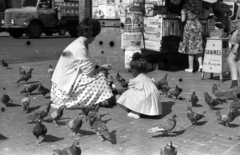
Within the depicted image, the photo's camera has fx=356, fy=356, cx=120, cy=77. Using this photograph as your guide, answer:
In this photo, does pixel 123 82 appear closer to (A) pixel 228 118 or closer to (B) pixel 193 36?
(A) pixel 228 118

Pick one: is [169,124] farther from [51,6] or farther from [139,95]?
[51,6]

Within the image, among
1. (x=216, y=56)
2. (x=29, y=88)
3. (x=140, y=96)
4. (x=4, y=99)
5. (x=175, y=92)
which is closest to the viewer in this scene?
(x=140, y=96)

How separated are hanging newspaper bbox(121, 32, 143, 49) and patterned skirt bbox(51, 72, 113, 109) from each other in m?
3.31

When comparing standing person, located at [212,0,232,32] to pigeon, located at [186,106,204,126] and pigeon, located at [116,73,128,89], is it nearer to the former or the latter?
pigeon, located at [116,73,128,89]

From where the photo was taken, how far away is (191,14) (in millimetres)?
9922

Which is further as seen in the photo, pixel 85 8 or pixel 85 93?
pixel 85 8

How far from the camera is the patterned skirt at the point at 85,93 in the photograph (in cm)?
604

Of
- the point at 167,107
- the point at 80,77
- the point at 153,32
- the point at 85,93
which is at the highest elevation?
the point at 153,32

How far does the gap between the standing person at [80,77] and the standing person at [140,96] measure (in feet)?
1.74

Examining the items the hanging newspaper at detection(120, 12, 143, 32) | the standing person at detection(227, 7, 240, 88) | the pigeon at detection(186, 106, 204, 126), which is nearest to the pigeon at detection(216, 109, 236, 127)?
the pigeon at detection(186, 106, 204, 126)

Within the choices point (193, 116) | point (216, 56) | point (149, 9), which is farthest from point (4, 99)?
point (149, 9)

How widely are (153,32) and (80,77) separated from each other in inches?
173

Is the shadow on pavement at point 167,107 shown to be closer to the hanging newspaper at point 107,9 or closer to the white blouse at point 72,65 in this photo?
the white blouse at point 72,65

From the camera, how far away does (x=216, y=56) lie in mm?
8922
